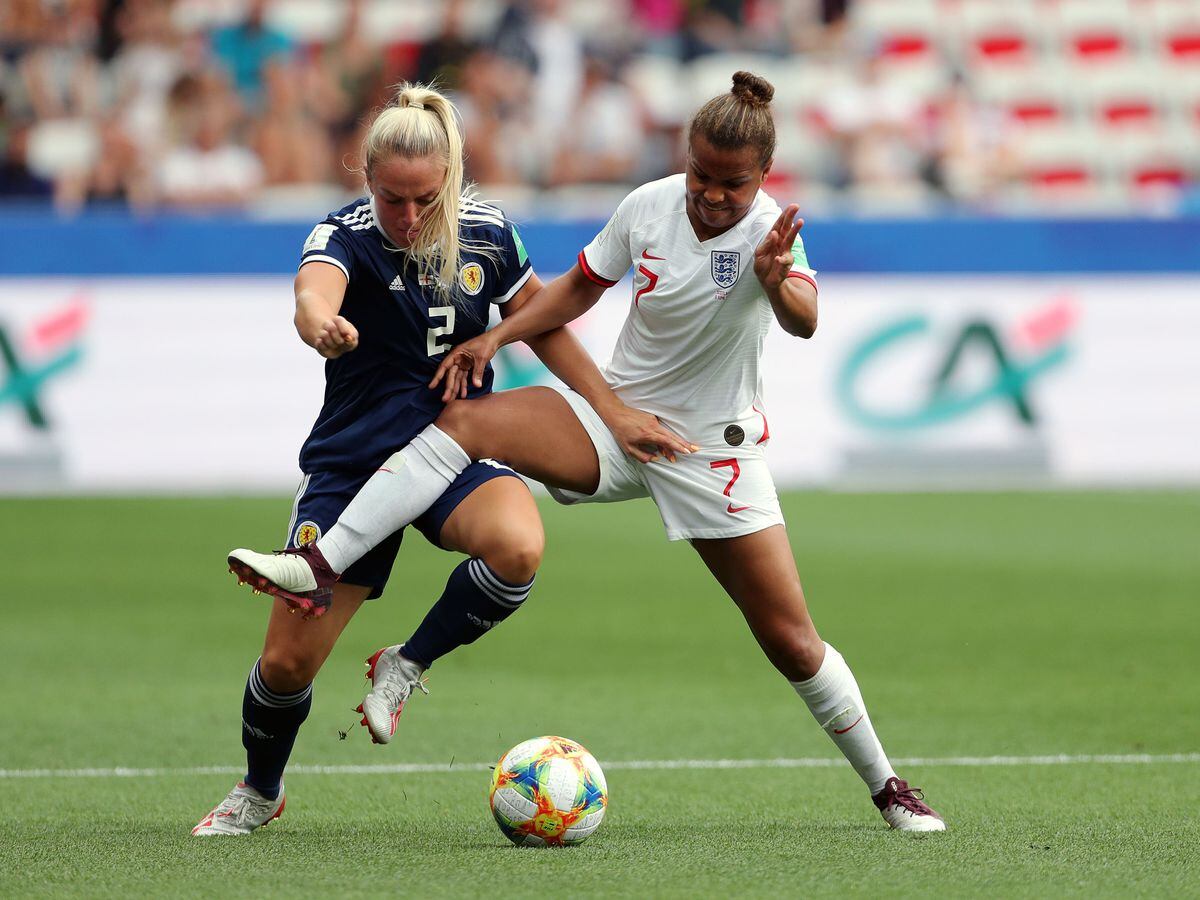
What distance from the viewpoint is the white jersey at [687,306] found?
4.99 meters

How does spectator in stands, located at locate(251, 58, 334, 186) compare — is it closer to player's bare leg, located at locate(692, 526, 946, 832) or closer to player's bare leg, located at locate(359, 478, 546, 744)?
player's bare leg, located at locate(359, 478, 546, 744)

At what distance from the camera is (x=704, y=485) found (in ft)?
16.6

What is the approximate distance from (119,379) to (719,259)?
8.85 m

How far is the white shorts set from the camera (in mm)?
5027

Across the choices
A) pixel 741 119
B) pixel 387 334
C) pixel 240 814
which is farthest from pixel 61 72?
pixel 741 119

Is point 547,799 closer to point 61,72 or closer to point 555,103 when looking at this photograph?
point 555,103

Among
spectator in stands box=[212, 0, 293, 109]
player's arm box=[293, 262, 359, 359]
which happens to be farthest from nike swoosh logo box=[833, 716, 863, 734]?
spectator in stands box=[212, 0, 293, 109]

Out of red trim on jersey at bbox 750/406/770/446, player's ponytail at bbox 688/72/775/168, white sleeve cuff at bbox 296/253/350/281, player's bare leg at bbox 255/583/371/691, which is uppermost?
Result: player's ponytail at bbox 688/72/775/168

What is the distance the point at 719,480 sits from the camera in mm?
5062

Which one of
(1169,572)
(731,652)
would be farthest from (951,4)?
(731,652)

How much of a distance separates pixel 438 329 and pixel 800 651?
4.54ft

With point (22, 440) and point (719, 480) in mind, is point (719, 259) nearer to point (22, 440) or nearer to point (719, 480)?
point (719, 480)

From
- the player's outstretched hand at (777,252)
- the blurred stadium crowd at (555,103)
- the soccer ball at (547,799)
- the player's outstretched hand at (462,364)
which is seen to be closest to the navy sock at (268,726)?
the soccer ball at (547,799)

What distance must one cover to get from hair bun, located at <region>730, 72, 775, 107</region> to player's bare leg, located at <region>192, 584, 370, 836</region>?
1740 millimetres
